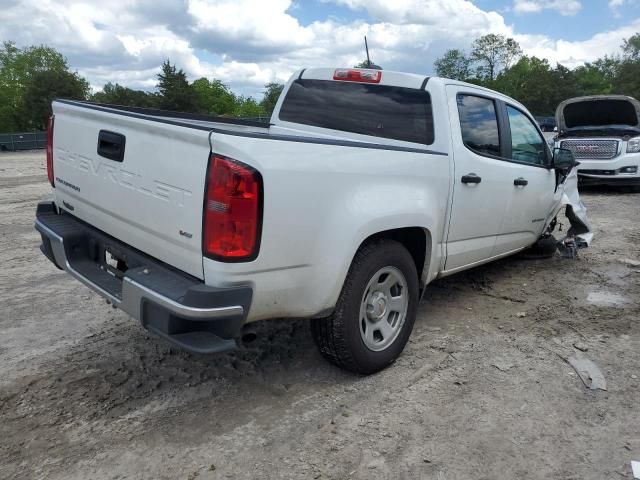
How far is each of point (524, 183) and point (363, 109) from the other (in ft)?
5.37

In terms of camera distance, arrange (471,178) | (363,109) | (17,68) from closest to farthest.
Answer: (471,178), (363,109), (17,68)

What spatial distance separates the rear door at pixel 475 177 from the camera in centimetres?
389

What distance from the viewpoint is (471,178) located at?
3.92 metres

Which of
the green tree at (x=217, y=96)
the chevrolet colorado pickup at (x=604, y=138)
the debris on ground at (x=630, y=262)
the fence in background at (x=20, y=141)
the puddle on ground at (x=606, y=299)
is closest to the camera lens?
the puddle on ground at (x=606, y=299)

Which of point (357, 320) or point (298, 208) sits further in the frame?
point (357, 320)

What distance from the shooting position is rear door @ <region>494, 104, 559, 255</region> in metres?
4.62

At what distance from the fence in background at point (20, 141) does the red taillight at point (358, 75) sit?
28.3m

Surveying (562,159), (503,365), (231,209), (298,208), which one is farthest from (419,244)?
(562,159)

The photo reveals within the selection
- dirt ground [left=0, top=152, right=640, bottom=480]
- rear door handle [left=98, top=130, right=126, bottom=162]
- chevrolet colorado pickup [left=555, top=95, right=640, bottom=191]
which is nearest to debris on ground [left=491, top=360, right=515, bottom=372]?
dirt ground [left=0, top=152, right=640, bottom=480]

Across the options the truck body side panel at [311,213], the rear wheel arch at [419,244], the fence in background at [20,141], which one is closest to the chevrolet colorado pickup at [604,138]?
the rear wheel arch at [419,244]

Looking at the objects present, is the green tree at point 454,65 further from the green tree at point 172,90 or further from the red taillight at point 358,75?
the red taillight at point 358,75

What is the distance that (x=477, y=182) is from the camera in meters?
4.00

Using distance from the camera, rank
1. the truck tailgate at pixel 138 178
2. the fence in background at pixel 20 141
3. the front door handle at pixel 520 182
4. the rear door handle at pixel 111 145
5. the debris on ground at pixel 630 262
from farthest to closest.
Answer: the fence in background at pixel 20 141 < the debris on ground at pixel 630 262 < the front door handle at pixel 520 182 < the rear door handle at pixel 111 145 < the truck tailgate at pixel 138 178

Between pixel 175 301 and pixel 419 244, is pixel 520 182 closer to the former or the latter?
pixel 419 244
